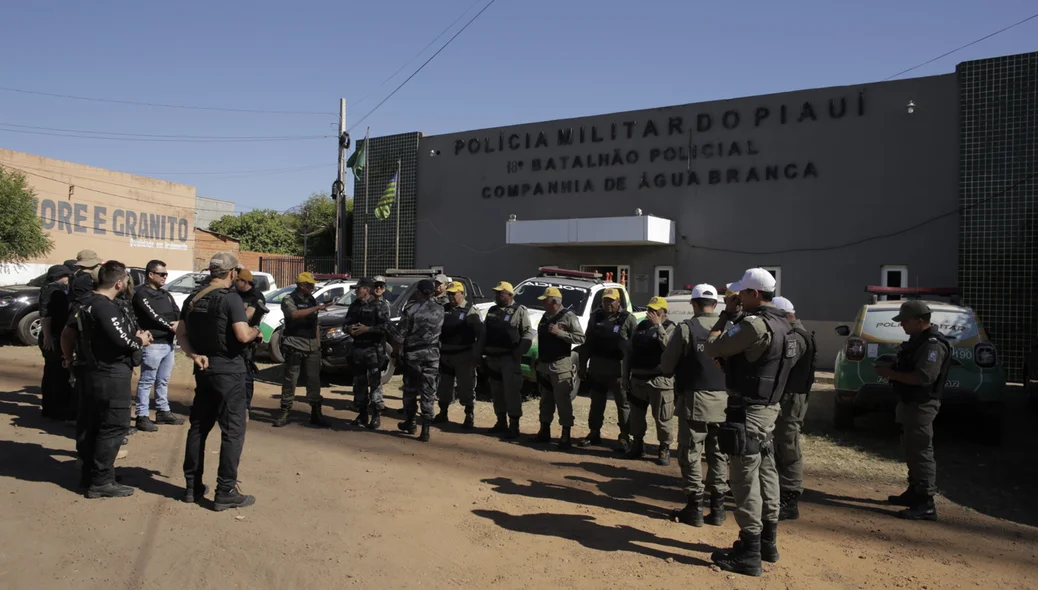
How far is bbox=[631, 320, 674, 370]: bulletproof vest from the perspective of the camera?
7.23m

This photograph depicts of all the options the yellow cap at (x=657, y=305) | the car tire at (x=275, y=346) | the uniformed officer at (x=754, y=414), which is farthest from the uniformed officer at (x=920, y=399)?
the car tire at (x=275, y=346)

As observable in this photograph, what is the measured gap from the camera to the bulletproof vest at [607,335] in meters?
7.95

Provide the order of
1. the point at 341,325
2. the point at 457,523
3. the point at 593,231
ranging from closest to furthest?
1. the point at 457,523
2. the point at 341,325
3. the point at 593,231

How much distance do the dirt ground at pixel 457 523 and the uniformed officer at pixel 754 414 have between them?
23cm

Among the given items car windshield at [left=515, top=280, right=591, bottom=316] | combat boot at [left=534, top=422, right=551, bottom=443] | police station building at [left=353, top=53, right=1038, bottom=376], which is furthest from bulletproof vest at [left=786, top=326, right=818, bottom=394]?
police station building at [left=353, top=53, right=1038, bottom=376]

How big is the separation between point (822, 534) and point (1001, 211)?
1288 centimetres

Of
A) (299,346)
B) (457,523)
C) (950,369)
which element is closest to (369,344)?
(299,346)

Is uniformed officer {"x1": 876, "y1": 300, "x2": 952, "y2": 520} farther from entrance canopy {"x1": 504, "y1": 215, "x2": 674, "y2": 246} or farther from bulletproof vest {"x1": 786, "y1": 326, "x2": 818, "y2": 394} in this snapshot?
entrance canopy {"x1": 504, "y1": 215, "x2": 674, "y2": 246}

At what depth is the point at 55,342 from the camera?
26.9 ft

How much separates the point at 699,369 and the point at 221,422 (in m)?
3.68

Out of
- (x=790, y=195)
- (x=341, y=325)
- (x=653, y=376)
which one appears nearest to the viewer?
(x=653, y=376)

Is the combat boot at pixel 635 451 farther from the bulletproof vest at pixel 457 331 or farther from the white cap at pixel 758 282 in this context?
the white cap at pixel 758 282

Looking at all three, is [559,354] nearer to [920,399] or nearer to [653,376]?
[653,376]

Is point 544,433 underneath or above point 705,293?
underneath
